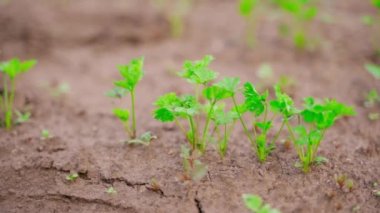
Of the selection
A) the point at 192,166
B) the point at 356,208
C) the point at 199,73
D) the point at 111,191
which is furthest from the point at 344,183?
the point at 111,191

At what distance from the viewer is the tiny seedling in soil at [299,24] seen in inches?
134

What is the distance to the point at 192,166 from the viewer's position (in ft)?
7.37

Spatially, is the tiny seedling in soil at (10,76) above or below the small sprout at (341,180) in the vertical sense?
above

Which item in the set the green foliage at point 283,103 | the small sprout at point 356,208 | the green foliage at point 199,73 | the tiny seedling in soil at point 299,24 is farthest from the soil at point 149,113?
the green foliage at point 199,73

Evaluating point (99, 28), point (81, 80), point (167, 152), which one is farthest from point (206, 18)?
point (167, 152)

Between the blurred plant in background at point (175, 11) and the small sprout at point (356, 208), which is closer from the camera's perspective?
the small sprout at point (356, 208)

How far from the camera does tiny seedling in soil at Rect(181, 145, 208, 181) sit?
2172mm

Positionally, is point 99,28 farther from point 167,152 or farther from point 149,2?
point 167,152

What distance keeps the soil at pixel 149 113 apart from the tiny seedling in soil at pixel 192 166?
0.12ft

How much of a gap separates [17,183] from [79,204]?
384 mm

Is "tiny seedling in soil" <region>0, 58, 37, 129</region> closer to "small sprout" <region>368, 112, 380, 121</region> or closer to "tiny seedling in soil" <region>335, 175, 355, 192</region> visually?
"tiny seedling in soil" <region>335, 175, 355, 192</region>

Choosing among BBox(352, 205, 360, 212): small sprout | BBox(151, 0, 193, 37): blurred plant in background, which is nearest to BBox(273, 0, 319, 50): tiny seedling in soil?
BBox(151, 0, 193, 37): blurred plant in background

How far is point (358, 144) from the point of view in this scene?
254 centimetres

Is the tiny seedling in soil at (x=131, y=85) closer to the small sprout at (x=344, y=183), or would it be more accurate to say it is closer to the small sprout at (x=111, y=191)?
the small sprout at (x=111, y=191)
